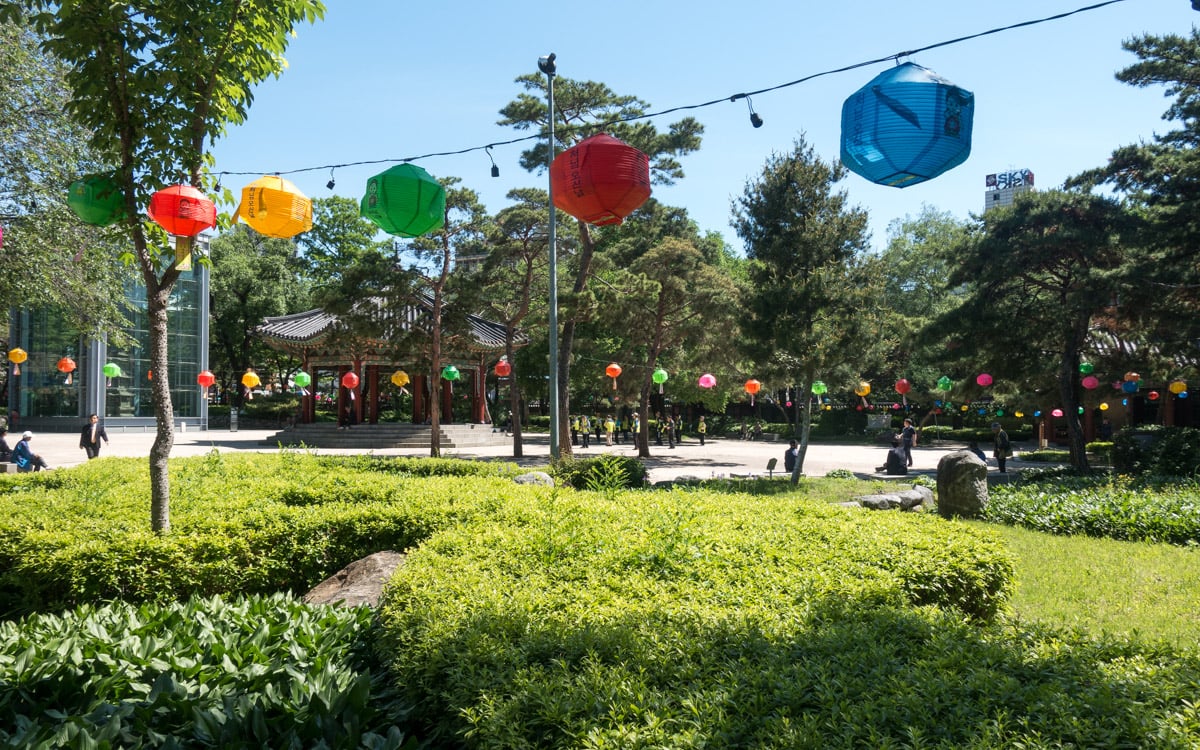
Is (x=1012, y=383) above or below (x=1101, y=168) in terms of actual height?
below

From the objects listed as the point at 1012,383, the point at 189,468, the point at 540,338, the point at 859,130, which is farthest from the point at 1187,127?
the point at 540,338

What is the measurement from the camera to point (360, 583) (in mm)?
4629

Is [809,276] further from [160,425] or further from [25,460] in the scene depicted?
[25,460]

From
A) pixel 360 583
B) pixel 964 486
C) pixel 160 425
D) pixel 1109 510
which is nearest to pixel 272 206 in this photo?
pixel 160 425

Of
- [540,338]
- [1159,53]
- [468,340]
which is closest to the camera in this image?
[1159,53]

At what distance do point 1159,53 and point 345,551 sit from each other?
1544 centimetres

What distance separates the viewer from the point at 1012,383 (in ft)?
57.9

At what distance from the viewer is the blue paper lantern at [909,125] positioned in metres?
4.63

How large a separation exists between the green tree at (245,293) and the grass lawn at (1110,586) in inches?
1432

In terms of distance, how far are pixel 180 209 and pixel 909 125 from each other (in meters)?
4.80

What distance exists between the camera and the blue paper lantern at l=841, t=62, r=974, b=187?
4629 millimetres

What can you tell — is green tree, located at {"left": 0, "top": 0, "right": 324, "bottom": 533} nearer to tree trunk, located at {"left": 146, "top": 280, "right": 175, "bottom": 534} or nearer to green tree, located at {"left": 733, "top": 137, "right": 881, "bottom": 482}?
tree trunk, located at {"left": 146, "top": 280, "right": 175, "bottom": 534}

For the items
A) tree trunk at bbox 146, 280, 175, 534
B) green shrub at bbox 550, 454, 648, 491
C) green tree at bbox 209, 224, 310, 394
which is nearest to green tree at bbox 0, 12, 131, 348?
green shrub at bbox 550, 454, 648, 491

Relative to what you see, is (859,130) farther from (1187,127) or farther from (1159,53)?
(1187,127)
